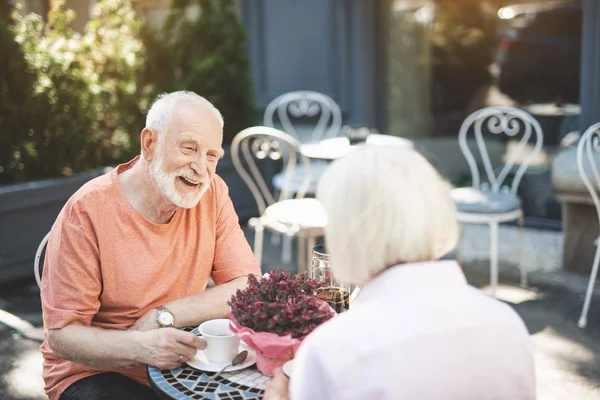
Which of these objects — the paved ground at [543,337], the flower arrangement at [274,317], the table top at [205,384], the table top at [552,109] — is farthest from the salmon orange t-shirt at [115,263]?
the table top at [552,109]

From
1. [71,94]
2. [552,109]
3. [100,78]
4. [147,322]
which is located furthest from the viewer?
[100,78]

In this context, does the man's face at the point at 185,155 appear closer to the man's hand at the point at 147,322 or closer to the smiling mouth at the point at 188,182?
the smiling mouth at the point at 188,182

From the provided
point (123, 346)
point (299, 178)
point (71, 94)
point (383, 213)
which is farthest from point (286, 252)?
point (383, 213)

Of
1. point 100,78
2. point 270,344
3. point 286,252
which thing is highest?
point 100,78

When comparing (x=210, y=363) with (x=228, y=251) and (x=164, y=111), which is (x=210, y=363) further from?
(x=164, y=111)

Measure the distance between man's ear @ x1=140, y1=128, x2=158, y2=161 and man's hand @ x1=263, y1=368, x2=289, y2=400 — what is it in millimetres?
803

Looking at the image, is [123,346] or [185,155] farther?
[185,155]

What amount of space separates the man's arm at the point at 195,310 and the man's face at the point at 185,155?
0.85 ft

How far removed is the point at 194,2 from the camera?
5723 mm

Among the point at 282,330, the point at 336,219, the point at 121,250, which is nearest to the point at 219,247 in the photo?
the point at 121,250

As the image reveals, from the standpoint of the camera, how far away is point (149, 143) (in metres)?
2.02

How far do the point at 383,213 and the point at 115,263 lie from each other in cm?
92

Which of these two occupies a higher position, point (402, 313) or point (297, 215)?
point (402, 313)

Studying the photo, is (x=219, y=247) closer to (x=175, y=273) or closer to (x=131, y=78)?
(x=175, y=273)
